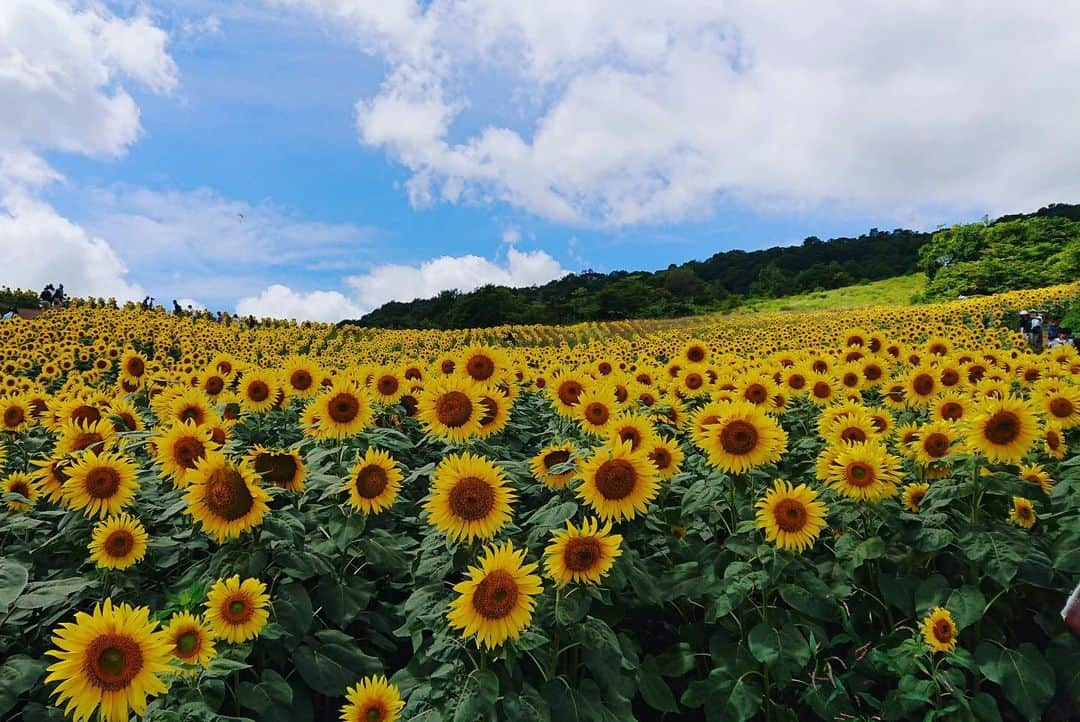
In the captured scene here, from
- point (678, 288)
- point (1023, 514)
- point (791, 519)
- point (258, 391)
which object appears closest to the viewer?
point (791, 519)

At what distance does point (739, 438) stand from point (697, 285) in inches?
3022

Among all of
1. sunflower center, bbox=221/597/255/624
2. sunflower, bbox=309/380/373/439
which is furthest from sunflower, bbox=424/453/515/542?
sunflower, bbox=309/380/373/439

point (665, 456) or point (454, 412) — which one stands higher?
point (454, 412)

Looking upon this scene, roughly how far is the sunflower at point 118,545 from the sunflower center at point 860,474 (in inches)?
141

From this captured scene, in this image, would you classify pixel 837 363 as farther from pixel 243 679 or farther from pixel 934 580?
pixel 243 679

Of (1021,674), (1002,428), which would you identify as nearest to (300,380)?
(1002,428)

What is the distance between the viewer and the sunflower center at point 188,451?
3.71m

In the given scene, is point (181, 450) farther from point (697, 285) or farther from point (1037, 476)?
point (697, 285)

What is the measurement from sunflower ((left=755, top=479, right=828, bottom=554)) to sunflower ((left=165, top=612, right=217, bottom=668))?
2515mm

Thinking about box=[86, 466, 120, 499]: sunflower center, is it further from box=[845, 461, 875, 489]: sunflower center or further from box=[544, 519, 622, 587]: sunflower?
box=[845, 461, 875, 489]: sunflower center

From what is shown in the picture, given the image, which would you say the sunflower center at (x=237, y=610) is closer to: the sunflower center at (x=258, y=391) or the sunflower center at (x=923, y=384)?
the sunflower center at (x=258, y=391)

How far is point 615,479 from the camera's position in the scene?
329 cm

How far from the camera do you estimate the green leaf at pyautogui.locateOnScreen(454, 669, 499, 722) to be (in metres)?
2.57

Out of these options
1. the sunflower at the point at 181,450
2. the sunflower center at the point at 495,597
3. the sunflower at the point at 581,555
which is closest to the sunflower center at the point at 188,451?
the sunflower at the point at 181,450
